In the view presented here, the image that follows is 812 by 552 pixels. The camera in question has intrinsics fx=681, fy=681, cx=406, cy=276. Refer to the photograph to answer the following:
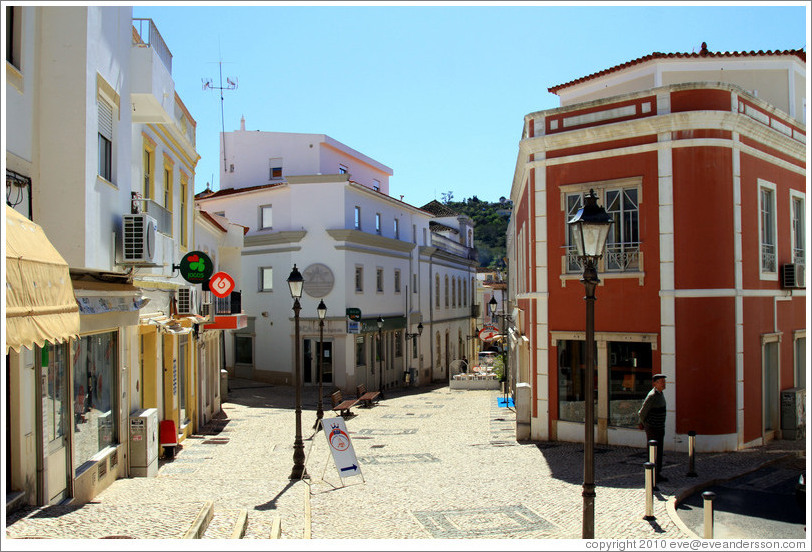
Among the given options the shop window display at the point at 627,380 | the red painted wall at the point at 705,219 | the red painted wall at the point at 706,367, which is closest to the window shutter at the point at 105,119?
the shop window display at the point at 627,380

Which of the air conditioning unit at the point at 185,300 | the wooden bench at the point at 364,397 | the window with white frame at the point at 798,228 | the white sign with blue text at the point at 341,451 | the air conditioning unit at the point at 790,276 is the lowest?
the wooden bench at the point at 364,397

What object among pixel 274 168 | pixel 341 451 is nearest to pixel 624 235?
pixel 341 451

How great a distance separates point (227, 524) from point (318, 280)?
22.2 m

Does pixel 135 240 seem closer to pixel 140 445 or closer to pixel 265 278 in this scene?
pixel 140 445

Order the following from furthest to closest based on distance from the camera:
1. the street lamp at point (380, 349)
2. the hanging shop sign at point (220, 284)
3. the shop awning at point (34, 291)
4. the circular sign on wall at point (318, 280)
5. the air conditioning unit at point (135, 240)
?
the street lamp at point (380, 349)
the circular sign on wall at point (318, 280)
the hanging shop sign at point (220, 284)
the air conditioning unit at point (135, 240)
the shop awning at point (34, 291)

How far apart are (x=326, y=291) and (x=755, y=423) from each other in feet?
63.5

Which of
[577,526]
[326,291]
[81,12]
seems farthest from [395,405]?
[81,12]

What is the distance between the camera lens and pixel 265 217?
3216cm

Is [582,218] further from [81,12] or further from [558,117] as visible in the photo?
[558,117]

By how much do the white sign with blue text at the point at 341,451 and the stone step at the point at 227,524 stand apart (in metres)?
2.86

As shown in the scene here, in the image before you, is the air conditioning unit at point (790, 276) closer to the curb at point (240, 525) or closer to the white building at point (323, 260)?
the curb at point (240, 525)

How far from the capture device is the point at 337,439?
11961 millimetres

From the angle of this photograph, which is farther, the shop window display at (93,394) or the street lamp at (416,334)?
the street lamp at (416,334)

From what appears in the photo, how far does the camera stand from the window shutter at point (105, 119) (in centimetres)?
945
